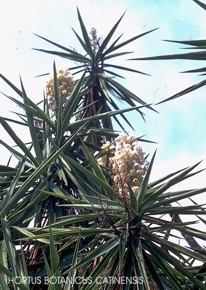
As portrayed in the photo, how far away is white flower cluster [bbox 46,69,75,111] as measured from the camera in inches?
167

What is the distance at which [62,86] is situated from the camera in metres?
4.36

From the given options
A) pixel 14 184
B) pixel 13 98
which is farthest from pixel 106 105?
pixel 14 184

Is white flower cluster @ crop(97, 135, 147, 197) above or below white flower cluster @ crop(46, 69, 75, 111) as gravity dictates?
below

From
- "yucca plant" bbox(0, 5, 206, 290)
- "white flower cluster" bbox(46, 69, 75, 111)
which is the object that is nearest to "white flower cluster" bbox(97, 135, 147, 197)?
"yucca plant" bbox(0, 5, 206, 290)

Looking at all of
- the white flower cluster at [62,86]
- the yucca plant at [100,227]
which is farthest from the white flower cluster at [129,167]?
the white flower cluster at [62,86]

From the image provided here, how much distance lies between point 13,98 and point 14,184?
2.66 feet

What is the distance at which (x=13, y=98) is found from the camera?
4121mm

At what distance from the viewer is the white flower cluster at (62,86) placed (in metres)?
4.24

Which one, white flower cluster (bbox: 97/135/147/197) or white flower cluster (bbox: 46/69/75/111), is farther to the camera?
white flower cluster (bbox: 46/69/75/111)

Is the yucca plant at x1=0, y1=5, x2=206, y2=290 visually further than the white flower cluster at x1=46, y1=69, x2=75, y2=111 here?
No

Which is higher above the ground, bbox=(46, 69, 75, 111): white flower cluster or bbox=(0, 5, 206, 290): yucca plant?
bbox=(46, 69, 75, 111): white flower cluster

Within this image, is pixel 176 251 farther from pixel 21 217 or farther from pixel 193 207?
pixel 21 217

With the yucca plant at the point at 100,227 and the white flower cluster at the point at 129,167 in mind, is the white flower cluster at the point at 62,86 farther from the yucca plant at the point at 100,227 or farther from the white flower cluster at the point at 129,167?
the white flower cluster at the point at 129,167

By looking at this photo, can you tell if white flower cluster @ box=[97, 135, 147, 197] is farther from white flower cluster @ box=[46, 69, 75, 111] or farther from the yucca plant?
white flower cluster @ box=[46, 69, 75, 111]
